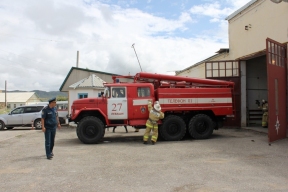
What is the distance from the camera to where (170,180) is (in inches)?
→ 239

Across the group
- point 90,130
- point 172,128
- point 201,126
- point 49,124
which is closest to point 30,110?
point 90,130

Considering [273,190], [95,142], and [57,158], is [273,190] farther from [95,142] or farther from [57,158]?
[95,142]

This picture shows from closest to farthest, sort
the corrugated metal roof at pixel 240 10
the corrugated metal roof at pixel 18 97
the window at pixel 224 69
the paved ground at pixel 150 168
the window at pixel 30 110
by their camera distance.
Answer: the paved ground at pixel 150 168 < the corrugated metal roof at pixel 240 10 < the window at pixel 224 69 < the window at pixel 30 110 < the corrugated metal roof at pixel 18 97

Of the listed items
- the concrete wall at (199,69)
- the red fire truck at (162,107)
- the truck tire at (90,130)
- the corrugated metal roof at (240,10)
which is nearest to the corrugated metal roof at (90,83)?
the concrete wall at (199,69)

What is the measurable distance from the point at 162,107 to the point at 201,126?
1.81 metres

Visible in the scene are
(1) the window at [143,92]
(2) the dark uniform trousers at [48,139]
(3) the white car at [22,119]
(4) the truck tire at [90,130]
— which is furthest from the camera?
(3) the white car at [22,119]

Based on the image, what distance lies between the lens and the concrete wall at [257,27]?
11.9 metres

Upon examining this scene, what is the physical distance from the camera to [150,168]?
7.10 metres

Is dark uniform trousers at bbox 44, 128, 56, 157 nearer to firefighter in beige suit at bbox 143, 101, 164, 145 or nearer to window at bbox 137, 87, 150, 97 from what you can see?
firefighter in beige suit at bbox 143, 101, 164, 145

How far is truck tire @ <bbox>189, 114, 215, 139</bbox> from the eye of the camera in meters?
12.0

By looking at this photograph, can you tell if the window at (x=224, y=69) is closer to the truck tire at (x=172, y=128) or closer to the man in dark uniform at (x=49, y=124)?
the truck tire at (x=172, y=128)

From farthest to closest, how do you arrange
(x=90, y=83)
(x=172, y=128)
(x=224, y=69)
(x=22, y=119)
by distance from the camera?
(x=90, y=83), (x=22, y=119), (x=224, y=69), (x=172, y=128)

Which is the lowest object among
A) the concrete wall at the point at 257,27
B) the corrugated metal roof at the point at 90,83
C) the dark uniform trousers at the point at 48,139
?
the dark uniform trousers at the point at 48,139

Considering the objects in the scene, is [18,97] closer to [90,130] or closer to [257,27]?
[90,130]
